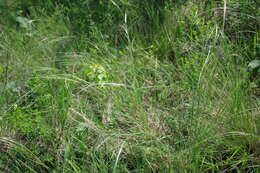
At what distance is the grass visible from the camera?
1.97 m

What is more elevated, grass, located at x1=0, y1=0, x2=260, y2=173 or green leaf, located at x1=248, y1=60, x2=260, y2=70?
green leaf, located at x1=248, y1=60, x2=260, y2=70

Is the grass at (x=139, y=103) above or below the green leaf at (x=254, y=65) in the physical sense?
below

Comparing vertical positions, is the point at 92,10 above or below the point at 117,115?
above

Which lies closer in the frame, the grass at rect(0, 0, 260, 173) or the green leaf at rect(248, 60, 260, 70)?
the grass at rect(0, 0, 260, 173)

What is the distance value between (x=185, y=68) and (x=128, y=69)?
385 mm

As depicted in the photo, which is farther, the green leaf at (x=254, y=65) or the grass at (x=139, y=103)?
the green leaf at (x=254, y=65)

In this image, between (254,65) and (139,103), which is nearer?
(139,103)

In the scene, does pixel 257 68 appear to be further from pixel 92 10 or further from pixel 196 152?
pixel 92 10

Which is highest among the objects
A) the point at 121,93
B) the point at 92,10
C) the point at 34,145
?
the point at 92,10

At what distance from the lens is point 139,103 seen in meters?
2.24

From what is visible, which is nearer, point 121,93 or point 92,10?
point 121,93

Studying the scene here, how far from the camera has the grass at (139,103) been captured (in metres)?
1.97

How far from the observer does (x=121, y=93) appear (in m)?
2.34

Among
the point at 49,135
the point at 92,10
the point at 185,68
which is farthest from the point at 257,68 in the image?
the point at 92,10
